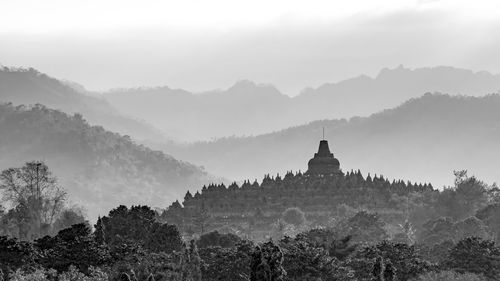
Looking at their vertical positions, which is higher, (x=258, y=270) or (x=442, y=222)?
(x=442, y=222)

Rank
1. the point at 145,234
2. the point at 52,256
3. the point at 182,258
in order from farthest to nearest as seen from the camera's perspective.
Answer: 1. the point at 145,234
2. the point at 52,256
3. the point at 182,258

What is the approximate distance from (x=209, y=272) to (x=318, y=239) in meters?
26.5

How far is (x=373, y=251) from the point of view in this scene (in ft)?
397

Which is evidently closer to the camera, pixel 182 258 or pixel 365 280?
pixel 182 258

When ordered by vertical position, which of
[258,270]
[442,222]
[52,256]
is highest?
[442,222]

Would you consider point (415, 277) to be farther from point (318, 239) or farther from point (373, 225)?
point (373, 225)

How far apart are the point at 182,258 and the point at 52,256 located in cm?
1316

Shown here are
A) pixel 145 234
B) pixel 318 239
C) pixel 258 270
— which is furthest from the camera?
pixel 318 239

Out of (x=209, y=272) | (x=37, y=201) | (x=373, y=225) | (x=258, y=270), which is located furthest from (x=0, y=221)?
(x=258, y=270)

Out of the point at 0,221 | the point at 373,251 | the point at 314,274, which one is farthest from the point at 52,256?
the point at 0,221

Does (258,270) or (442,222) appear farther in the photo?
(442,222)

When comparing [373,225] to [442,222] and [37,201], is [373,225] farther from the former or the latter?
[37,201]

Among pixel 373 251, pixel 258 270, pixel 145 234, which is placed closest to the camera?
pixel 258 270

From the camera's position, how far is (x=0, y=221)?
181875 mm
